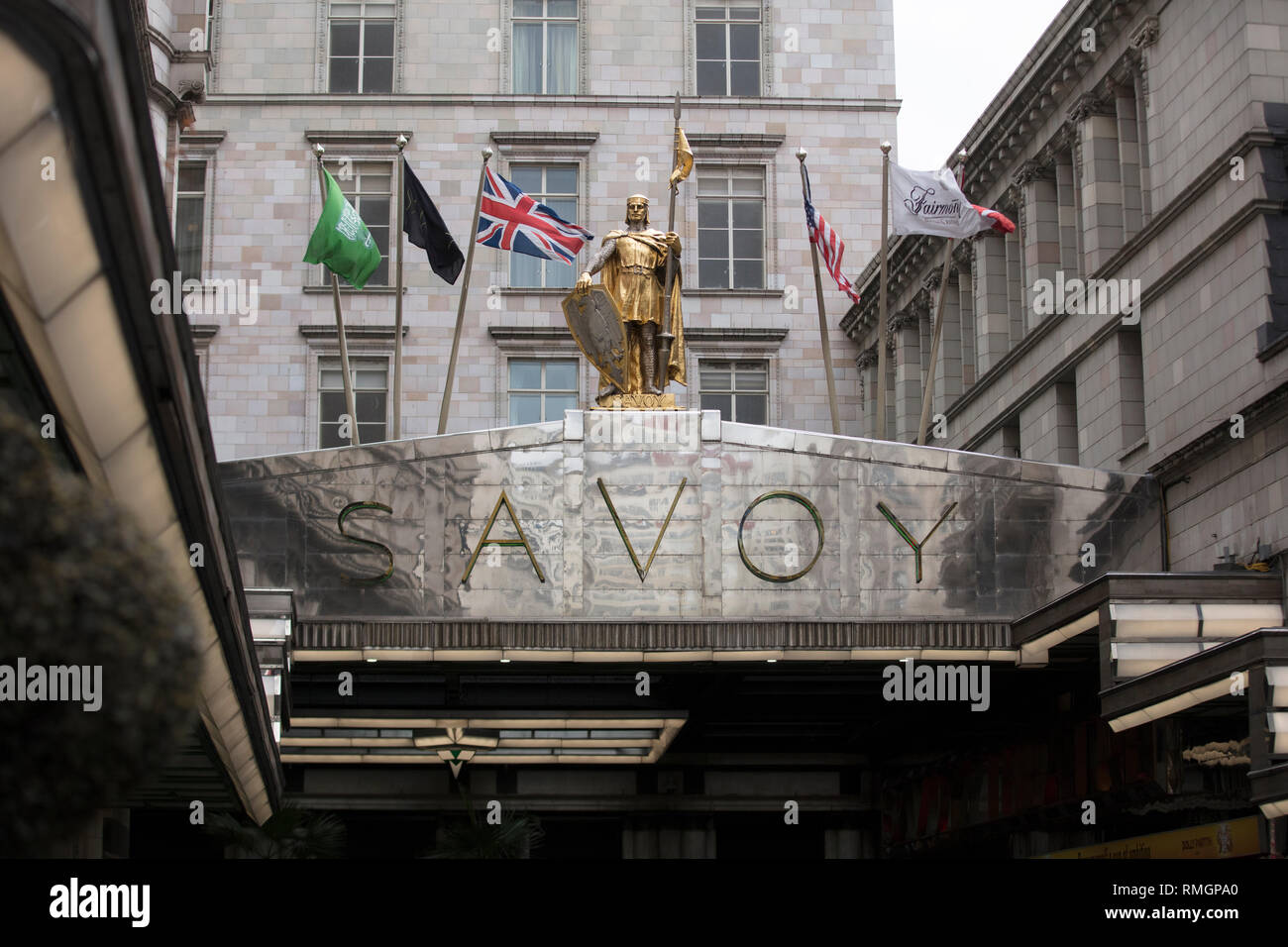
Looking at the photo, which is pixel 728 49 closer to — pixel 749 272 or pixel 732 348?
pixel 749 272

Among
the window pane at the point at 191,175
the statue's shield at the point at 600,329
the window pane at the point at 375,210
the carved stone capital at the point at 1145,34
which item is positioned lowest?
the statue's shield at the point at 600,329

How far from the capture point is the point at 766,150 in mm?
51500

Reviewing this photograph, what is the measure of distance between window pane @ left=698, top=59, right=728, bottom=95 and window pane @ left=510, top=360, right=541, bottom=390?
989 cm

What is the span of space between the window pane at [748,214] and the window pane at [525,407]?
26.0 ft

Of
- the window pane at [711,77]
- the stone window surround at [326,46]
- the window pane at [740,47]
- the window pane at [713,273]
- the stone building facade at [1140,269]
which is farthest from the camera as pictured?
the window pane at [740,47]

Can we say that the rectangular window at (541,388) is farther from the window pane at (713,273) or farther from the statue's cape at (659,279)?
the statue's cape at (659,279)

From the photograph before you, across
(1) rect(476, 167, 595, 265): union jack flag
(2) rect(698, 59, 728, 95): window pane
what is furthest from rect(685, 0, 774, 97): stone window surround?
(1) rect(476, 167, 595, 265): union jack flag

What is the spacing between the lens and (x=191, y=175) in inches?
1998

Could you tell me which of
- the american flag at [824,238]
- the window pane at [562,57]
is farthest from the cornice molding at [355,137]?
the american flag at [824,238]

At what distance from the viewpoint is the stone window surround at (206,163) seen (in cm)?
4981

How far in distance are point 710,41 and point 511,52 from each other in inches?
235

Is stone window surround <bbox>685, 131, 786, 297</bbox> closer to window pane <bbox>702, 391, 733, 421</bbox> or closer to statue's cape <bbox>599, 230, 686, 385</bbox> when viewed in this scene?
window pane <bbox>702, 391, 733, 421</bbox>

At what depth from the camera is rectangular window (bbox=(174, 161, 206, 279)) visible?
50000 mm
